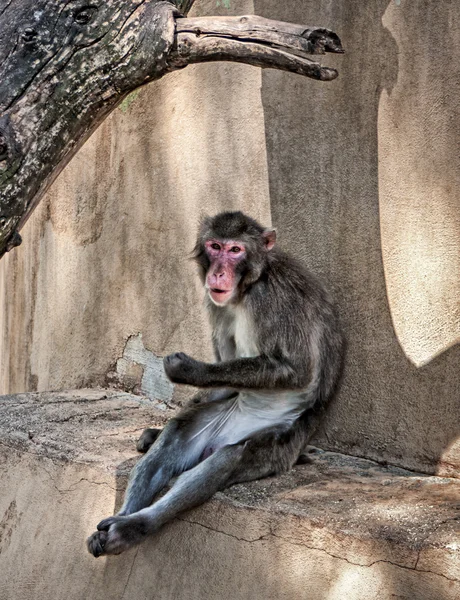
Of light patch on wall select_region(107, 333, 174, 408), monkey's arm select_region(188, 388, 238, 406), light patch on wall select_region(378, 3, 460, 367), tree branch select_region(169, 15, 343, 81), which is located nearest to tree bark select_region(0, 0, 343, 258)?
tree branch select_region(169, 15, 343, 81)

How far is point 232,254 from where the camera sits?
14.4 ft

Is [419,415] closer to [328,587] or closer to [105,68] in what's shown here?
[328,587]

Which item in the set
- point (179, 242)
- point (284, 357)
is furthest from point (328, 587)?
point (179, 242)

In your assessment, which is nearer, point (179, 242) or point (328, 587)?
point (328, 587)

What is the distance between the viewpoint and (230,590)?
13.1 feet

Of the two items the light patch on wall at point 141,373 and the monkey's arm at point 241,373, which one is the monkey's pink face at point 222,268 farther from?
the light patch on wall at point 141,373

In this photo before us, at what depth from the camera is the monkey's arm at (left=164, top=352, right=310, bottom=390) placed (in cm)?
418

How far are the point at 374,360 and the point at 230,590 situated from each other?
1368 mm

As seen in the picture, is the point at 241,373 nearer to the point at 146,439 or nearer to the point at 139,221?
the point at 146,439

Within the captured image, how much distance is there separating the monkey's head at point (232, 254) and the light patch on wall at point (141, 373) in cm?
157

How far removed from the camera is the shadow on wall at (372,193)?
4395 millimetres

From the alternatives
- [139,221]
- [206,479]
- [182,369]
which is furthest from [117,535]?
[139,221]

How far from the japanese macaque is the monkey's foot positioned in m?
0.04

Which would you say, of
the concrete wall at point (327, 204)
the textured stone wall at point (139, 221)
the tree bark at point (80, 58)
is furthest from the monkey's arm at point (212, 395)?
the tree bark at point (80, 58)
